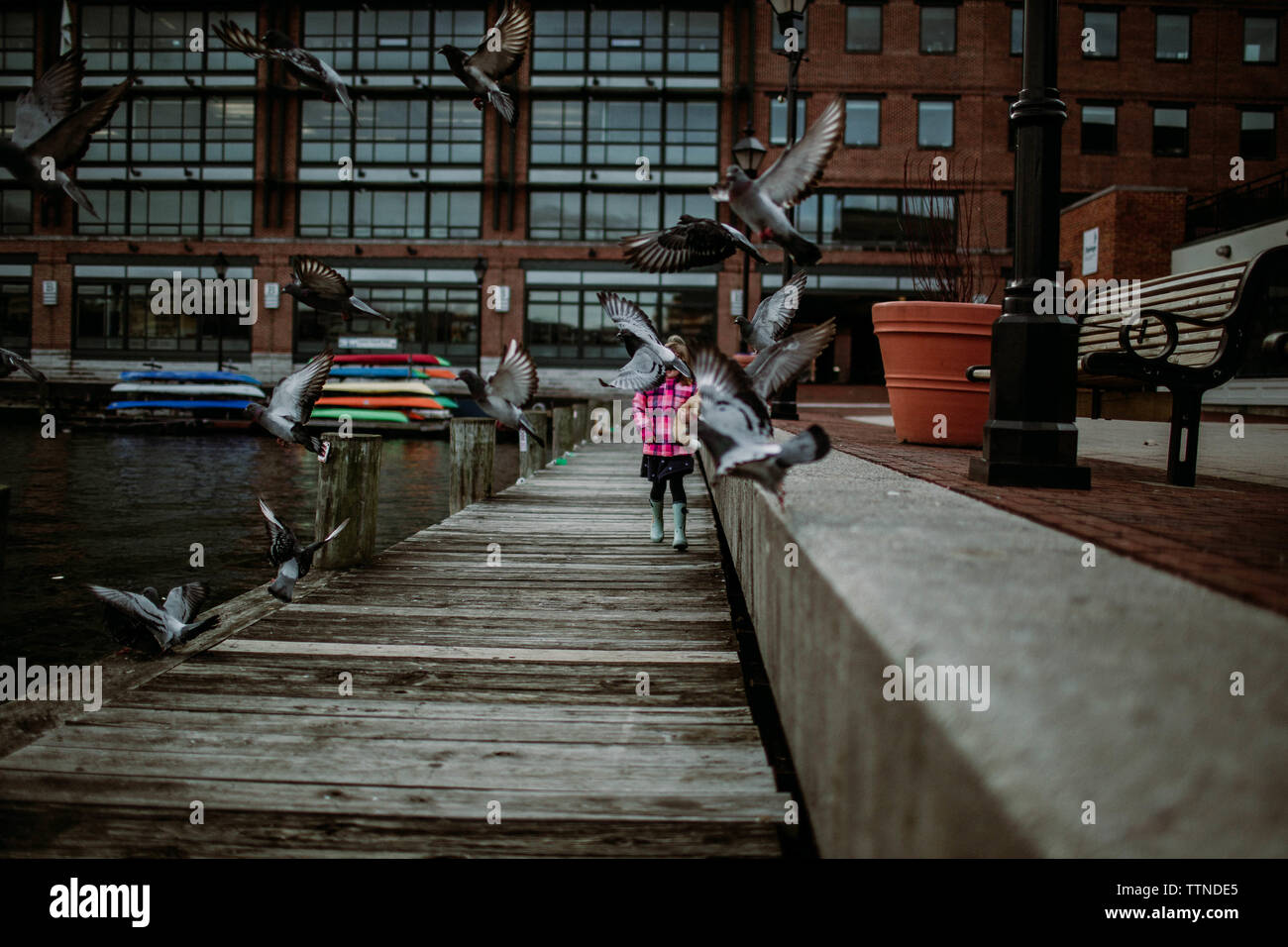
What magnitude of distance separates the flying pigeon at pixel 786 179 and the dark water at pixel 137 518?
3628mm

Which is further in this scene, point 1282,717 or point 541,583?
point 541,583

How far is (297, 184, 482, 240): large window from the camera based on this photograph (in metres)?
32.8

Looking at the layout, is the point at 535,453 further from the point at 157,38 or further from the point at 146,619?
the point at 157,38

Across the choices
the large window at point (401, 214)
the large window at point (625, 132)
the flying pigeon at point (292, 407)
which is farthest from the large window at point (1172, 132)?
the flying pigeon at point (292, 407)

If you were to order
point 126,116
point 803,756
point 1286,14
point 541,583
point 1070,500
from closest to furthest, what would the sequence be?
point 803,756, point 1070,500, point 541,583, point 1286,14, point 126,116

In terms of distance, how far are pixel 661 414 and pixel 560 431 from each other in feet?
28.4

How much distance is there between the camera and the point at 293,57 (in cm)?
343

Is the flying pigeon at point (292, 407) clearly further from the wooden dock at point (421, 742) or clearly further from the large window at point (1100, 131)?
the large window at point (1100, 131)

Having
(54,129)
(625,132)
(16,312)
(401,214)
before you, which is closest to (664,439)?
(54,129)

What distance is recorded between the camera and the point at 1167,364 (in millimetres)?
3787
